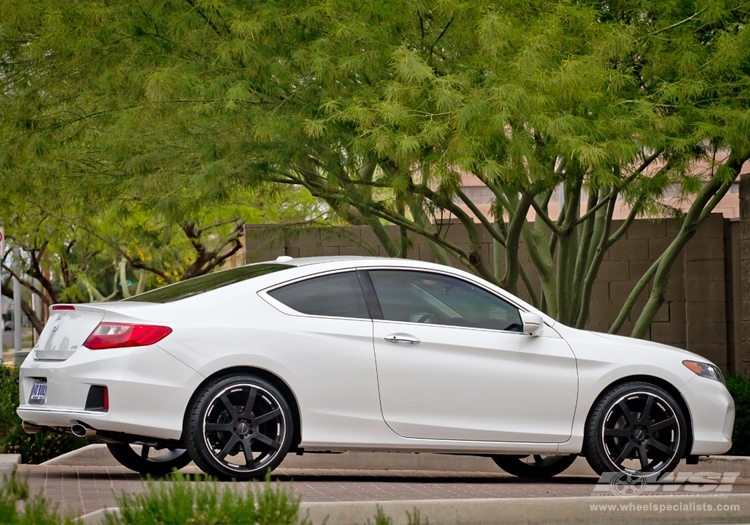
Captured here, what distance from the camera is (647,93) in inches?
439

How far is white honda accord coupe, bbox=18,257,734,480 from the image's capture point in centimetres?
775

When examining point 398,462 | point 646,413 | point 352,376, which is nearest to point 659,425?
point 646,413

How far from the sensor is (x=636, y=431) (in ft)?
28.5

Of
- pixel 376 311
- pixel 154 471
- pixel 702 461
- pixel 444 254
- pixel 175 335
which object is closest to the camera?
pixel 175 335

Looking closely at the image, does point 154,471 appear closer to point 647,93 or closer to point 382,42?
point 382,42

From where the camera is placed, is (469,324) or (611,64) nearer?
(469,324)

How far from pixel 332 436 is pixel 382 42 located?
4.15 m

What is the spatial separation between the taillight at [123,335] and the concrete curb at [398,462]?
9.41 feet

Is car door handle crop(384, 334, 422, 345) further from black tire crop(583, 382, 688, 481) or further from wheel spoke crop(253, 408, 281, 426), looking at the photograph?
black tire crop(583, 382, 688, 481)

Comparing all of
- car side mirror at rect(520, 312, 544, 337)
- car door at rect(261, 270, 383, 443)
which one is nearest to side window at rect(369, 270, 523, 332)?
car side mirror at rect(520, 312, 544, 337)

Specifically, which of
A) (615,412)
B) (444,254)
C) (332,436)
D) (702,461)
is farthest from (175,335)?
(444,254)

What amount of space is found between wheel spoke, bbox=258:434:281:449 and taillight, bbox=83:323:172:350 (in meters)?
0.89

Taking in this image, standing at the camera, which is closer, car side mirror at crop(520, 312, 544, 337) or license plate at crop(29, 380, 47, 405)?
license plate at crop(29, 380, 47, 405)

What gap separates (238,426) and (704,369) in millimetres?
3581
